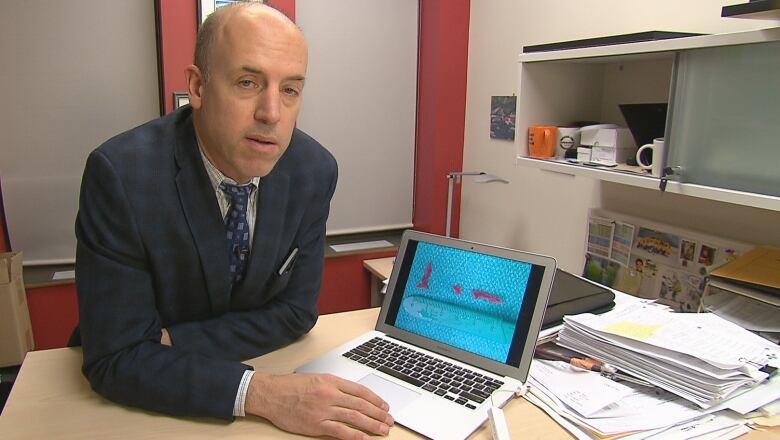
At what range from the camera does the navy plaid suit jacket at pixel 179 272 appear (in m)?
1.03

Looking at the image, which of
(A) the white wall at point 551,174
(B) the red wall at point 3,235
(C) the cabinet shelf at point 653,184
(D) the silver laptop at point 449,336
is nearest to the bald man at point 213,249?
(D) the silver laptop at point 449,336

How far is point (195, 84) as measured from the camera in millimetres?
1169

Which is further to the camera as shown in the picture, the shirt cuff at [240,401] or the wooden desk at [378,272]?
the wooden desk at [378,272]

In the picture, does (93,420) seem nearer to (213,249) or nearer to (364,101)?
(213,249)

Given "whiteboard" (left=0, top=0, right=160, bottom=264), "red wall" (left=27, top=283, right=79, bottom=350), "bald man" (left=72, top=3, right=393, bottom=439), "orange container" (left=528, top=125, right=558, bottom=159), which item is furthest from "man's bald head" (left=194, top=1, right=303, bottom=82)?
"red wall" (left=27, top=283, right=79, bottom=350)

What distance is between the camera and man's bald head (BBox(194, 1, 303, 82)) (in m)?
1.12

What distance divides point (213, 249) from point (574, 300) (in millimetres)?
904

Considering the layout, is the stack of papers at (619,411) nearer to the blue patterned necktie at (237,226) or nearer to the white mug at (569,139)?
the blue patterned necktie at (237,226)

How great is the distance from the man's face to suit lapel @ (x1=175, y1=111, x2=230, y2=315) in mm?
68

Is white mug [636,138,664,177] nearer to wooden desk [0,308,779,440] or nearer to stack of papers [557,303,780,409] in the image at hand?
stack of papers [557,303,780,409]

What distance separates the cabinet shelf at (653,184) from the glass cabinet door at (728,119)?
3 centimetres

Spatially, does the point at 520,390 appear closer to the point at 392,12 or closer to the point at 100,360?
the point at 100,360

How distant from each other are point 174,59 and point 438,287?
1.92 meters

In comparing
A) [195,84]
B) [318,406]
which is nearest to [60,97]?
[195,84]
